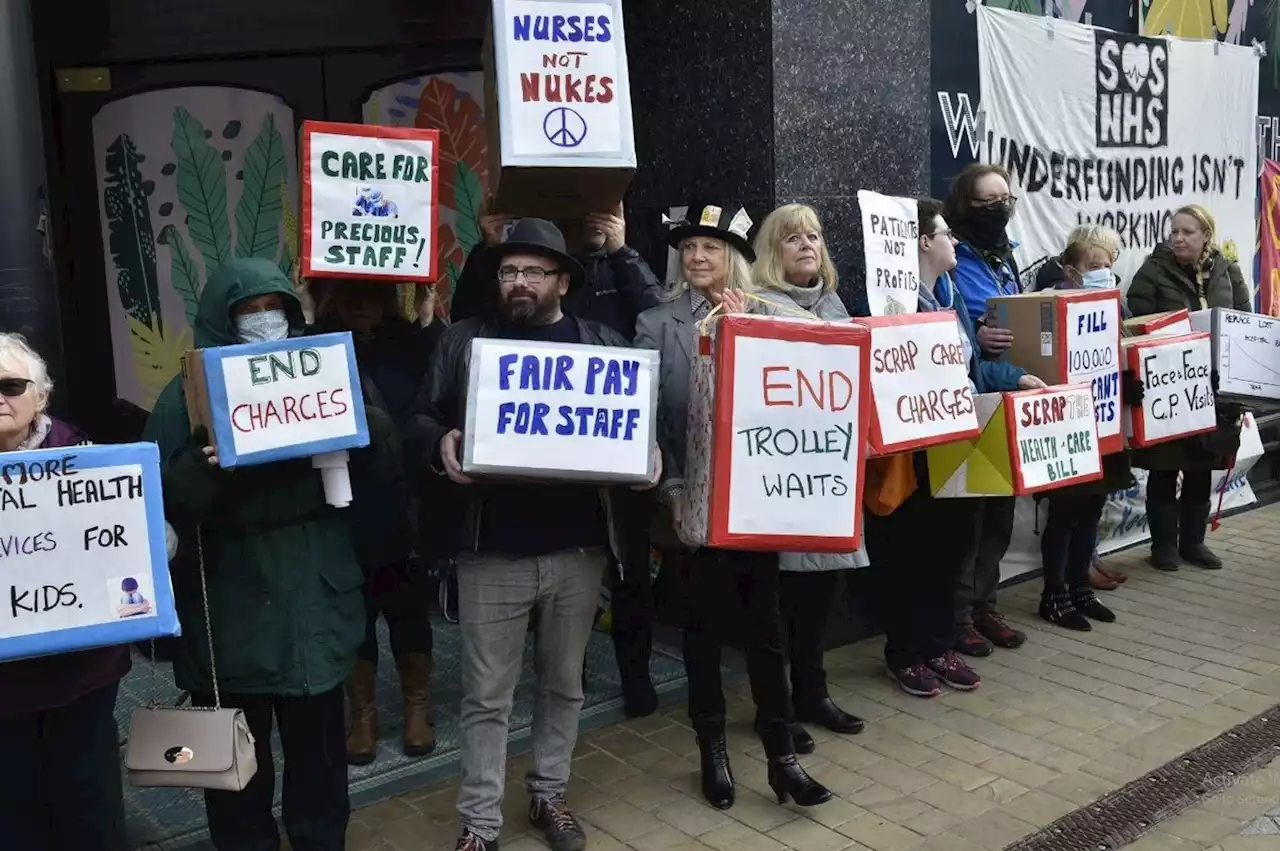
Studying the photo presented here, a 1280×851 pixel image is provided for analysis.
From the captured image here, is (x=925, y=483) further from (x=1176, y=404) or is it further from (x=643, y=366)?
(x=643, y=366)

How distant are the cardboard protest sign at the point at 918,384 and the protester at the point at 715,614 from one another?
2.08 feet

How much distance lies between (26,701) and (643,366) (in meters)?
1.87

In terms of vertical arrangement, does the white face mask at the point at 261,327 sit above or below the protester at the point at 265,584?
above

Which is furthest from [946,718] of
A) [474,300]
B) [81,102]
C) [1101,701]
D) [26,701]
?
[81,102]

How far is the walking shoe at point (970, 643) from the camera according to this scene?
5746mm

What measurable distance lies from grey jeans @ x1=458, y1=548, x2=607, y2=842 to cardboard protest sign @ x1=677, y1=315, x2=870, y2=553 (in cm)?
Result: 43

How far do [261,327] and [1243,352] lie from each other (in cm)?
537

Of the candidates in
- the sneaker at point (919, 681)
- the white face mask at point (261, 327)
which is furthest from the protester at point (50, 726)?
the sneaker at point (919, 681)

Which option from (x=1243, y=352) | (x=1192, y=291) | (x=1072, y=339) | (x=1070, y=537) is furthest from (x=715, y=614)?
(x=1192, y=291)

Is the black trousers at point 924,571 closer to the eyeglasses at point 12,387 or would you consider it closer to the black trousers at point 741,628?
the black trousers at point 741,628

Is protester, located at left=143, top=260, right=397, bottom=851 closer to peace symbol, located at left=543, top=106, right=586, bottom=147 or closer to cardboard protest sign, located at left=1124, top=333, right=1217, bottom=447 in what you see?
peace symbol, located at left=543, top=106, right=586, bottom=147

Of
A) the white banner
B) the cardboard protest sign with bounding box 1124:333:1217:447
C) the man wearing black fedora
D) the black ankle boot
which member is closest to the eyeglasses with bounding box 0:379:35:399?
the man wearing black fedora

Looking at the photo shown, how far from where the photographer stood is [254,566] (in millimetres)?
3359

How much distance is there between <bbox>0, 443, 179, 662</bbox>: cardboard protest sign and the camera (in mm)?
2883
